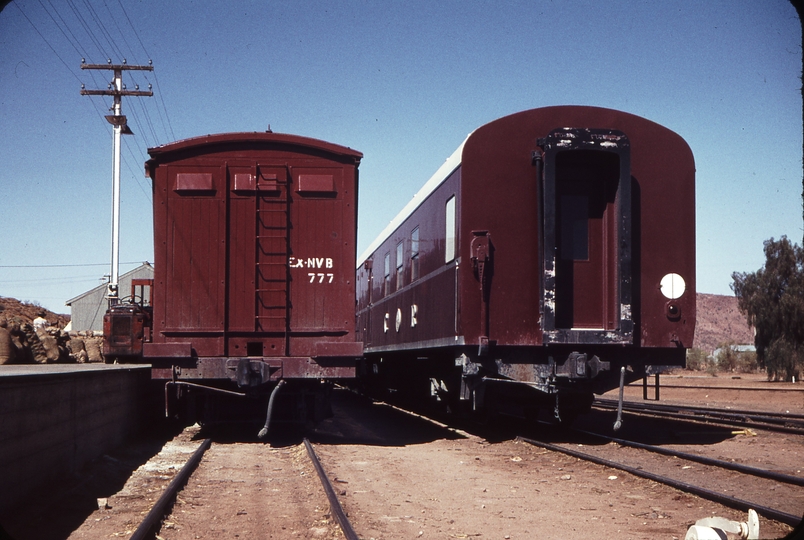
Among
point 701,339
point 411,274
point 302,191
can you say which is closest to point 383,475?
point 302,191

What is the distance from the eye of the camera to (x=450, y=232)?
37.9 ft

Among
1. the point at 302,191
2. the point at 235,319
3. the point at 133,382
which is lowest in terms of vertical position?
the point at 133,382

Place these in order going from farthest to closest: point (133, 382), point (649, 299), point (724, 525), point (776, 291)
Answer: point (776, 291), point (133, 382), point (649, 299), point (724, 525)

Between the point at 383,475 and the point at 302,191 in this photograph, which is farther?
the point at 302,191

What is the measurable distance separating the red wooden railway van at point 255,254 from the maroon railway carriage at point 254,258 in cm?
1

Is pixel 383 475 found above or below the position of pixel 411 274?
below

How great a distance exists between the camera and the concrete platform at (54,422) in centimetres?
656

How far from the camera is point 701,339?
10962cm

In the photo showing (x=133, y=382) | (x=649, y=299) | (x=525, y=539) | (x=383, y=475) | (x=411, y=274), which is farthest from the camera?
(x=411, y=274)

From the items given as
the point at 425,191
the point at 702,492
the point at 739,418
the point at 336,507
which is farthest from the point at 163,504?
the point at 739,418

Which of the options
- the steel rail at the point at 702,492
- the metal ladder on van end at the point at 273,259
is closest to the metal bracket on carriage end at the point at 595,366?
the steel rail at the point at 702,492

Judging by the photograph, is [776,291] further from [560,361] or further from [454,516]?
[454,516]

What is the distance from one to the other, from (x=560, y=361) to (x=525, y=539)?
5033mm

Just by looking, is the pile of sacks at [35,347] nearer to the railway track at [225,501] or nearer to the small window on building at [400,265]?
the small window on building at [400,265]
